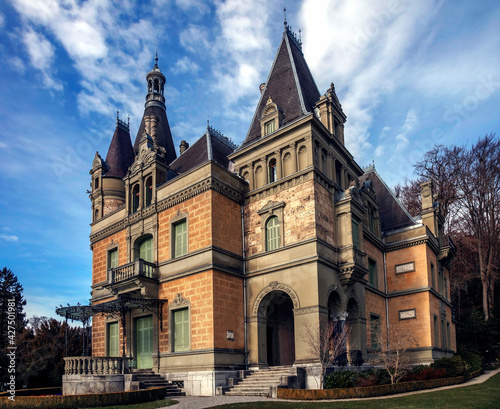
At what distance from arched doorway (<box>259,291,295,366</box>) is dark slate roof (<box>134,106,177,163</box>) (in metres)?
15.5

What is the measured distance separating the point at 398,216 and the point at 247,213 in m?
14.5

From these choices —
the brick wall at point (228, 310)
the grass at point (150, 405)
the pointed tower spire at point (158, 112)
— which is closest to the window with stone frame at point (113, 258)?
the pointed tower spire at point (158, 112)

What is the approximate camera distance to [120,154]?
1462 inches

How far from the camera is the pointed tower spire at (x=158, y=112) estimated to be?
37531 mm

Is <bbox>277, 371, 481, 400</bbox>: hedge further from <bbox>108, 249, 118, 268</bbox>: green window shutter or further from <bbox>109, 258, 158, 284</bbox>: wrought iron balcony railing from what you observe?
<bbox>108, 249, 118, 268</bbox>: green window shutter

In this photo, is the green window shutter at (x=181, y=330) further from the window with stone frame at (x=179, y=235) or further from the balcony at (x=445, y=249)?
the balcony at (x=445, y=249)

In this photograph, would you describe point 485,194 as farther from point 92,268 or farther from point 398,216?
point 92,268

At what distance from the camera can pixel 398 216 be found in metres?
35.2

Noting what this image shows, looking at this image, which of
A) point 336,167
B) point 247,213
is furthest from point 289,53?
point 247,213

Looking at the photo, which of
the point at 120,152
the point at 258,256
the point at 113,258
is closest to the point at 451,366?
the point at 258,256

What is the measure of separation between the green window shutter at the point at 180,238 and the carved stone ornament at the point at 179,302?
2404 millimetres

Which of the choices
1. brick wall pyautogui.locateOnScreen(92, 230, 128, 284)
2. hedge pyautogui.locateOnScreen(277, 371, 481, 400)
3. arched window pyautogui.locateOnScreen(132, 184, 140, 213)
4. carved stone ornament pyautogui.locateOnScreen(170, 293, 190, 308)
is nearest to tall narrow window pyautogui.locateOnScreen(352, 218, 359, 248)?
hedge pyautogui.locateOnScreen(277, 371, 481, 400)

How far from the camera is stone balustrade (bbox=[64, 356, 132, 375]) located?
21594 millimetres

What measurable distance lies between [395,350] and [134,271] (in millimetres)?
16022
